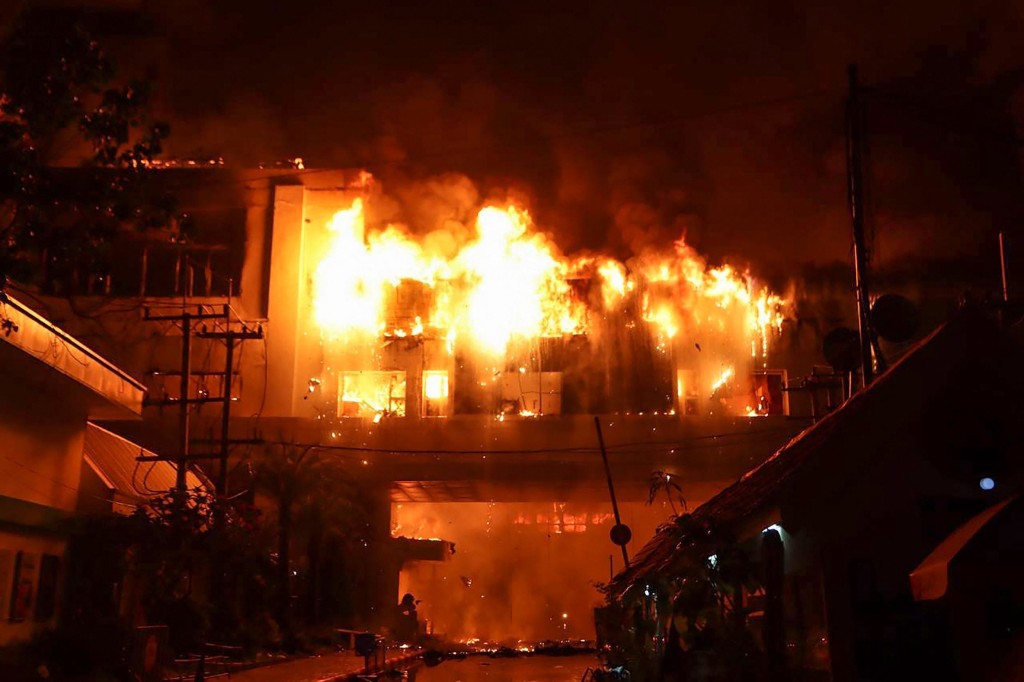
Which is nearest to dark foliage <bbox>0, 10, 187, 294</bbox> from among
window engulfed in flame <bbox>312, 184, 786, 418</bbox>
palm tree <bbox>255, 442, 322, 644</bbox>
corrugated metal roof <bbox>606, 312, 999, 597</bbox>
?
corrugated metal roof <bbox>606, 312, 999, 597</bbox>

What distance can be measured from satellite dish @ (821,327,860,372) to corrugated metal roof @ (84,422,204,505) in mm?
16527

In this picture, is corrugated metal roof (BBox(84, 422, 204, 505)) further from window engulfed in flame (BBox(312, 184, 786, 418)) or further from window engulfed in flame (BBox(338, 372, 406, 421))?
window engulfed in flame (BBox(312, 184, 786, 418))

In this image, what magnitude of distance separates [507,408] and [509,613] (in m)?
10.3

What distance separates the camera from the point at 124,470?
83.6 feet

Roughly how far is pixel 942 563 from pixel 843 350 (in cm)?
1009

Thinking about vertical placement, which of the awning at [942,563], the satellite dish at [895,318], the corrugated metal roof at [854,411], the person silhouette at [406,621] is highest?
the satellite dish at [895,318]

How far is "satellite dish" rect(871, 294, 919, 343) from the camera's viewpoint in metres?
14.7

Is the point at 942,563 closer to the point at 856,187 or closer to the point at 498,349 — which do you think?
the point at 856,187

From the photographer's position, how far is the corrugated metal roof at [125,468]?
23.9 metres

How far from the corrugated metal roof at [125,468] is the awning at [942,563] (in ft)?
64.1

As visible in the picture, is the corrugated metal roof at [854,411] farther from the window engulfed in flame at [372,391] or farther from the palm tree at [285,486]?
the window engulfed in flame at [372,391]

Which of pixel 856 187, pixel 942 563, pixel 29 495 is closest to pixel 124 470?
pixel 29 495

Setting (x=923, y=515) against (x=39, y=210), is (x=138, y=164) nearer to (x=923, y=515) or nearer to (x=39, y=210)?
(x=39, y=210)

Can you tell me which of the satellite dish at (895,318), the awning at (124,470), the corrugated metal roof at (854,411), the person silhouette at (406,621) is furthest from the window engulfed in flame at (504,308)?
the corrugated metal roof at (854,411)
